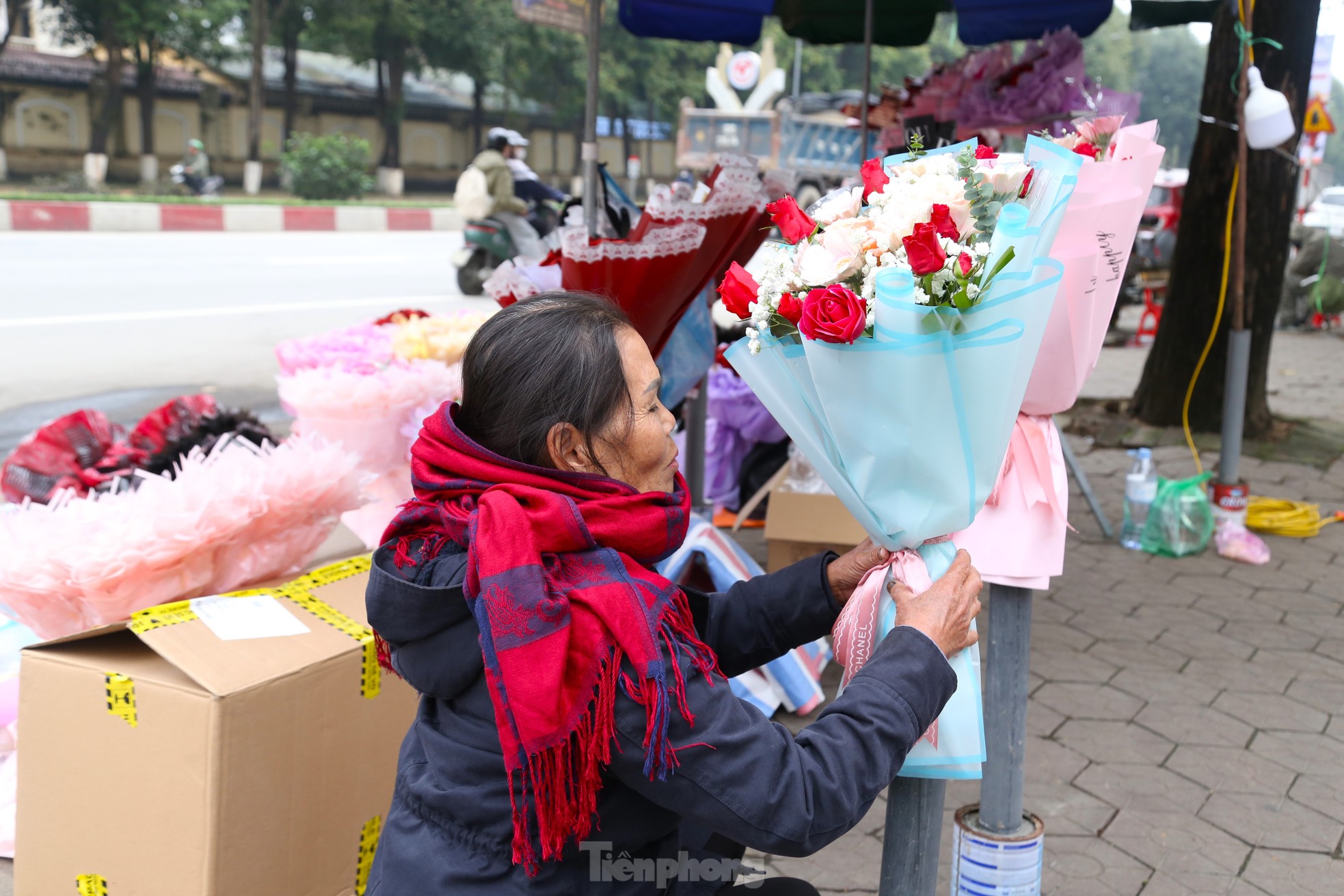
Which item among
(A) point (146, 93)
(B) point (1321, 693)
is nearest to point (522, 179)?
(B) point (1321, 693)

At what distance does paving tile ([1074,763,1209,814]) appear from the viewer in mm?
2686

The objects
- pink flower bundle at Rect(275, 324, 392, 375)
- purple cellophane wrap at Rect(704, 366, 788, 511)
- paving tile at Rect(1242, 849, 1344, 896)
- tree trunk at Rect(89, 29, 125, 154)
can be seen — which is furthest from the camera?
tree trunk at Rect(89, 29, 125, 154)

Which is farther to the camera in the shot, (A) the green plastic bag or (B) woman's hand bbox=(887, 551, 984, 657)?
(A) the green plastic bag

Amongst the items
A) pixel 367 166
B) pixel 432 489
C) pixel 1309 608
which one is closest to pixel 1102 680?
pixel 1309 608

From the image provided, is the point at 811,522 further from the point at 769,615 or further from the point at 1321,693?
the point at 769,615

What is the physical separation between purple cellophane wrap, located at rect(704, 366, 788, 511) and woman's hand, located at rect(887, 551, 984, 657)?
9.39 feet

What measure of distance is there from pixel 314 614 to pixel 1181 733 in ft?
7.75

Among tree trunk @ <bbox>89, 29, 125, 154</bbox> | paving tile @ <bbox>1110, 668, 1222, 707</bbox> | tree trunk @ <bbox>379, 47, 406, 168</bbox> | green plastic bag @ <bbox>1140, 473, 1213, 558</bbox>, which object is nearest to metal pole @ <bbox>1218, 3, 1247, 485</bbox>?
green plastic bag @ <bbox>1140, 473, 1213, 558</bbox>

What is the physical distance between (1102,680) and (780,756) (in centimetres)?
248

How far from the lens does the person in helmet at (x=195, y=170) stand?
2391cm

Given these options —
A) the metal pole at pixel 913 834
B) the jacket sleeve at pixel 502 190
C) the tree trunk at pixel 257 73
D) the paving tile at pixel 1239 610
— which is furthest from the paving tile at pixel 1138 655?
the tree trunk at pixel 257 73

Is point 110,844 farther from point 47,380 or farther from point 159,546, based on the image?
point 47,380

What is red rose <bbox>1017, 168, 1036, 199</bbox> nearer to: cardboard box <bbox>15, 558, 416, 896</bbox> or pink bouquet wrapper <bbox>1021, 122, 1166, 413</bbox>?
pink bouquet wrapper <bbox>1021, 122, 1166, 413</bbox>

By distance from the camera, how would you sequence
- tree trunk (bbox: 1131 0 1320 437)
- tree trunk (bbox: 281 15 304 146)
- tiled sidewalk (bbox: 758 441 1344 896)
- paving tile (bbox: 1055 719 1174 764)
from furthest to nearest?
tree trunk (bbox: 281 15 304 146), tree trunk (bbox: 1131 0 1320 437), paving tile (bbox: 1055 719 1174 764), tiled sidewalk (bbox: 758 441 1344 896)
